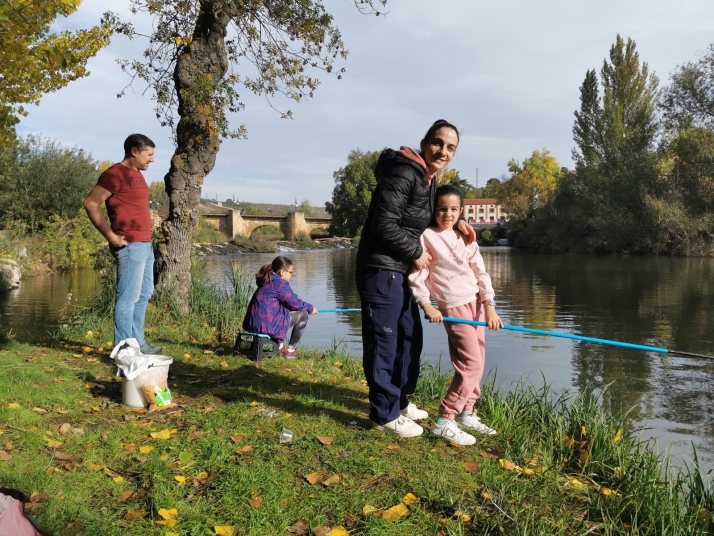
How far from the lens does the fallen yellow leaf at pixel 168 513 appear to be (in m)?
2.44

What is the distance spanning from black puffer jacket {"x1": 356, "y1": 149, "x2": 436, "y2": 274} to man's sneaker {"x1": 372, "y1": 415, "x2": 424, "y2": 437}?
91 centimetres

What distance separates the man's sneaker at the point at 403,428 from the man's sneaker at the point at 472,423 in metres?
0.36

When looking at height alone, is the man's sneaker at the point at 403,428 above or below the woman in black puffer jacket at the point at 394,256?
below

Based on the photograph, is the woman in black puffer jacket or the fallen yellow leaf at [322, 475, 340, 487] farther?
the woman in black puffer jacket

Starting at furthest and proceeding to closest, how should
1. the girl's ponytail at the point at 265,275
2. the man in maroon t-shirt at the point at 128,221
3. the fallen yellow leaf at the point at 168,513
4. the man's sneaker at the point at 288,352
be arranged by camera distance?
1. the man's sneaker at the point at 288,352
2. the girl's ponytail at the point at 265,275
3. the man in maroon t-shirt at the point at 128,221
4. the fallen yellow leaf at the point at 168,513

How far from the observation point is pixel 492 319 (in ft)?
11.3

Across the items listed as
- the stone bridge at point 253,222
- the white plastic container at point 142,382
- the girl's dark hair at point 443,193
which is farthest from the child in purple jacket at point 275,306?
the stone bridge at point 253,222

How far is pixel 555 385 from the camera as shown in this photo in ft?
21.8

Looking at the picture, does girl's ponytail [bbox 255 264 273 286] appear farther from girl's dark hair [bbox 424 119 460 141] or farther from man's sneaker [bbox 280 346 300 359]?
girl's dark hair [bbox 424 119 460 141]

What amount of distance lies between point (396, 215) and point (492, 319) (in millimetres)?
884

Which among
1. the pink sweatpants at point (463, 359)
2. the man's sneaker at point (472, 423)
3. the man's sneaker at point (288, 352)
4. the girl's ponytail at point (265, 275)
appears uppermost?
the girl's ponytail at point (265, 275)

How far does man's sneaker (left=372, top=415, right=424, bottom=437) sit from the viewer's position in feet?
11.1

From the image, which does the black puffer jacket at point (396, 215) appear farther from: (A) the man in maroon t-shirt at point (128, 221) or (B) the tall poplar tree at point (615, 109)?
(B) the tall poplar tree at point (615, 109)

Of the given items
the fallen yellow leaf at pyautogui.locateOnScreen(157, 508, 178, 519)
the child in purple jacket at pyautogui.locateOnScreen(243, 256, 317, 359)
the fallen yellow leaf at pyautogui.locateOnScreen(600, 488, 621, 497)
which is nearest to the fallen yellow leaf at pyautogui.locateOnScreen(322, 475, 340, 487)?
the fallen yellow leaf at pyautogui.locateOnScreen(157, 508, 178, 519)
